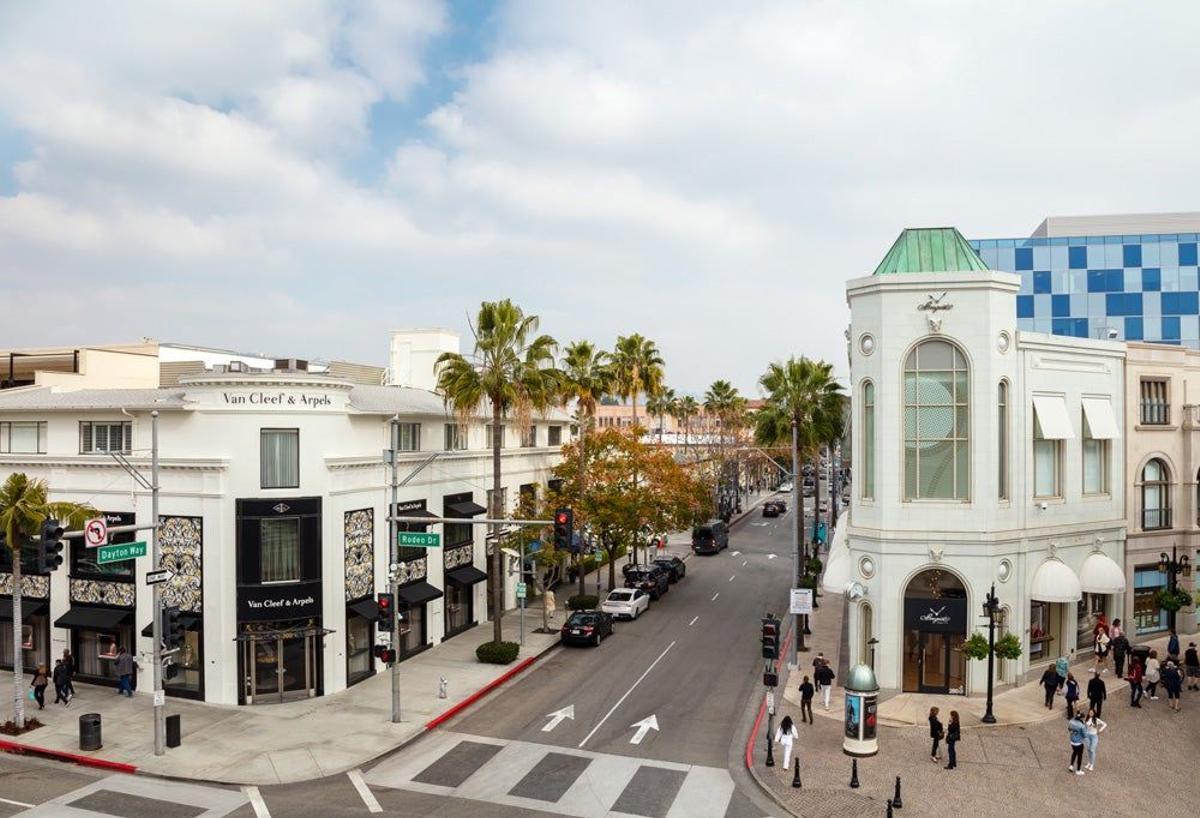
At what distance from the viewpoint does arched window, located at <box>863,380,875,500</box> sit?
30891 millimetres

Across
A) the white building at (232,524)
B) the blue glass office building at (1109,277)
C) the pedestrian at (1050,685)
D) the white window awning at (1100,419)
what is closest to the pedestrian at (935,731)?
the pedestrian at (1050,685)

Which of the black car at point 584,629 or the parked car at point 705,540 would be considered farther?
the parked car at point 705,540

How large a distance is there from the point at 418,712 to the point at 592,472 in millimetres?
20799

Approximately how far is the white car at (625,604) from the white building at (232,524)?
11470 millimetres

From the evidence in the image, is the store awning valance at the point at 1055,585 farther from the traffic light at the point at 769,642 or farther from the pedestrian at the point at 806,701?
the traffic light at the point at 769,642

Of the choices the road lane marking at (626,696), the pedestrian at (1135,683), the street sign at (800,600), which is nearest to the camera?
the road lane marking at (626,696)

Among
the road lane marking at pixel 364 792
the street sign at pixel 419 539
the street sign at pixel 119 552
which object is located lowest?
the road lane marking at pixel 364 792

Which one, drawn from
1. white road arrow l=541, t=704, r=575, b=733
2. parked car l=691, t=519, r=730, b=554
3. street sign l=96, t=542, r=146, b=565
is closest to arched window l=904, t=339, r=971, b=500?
white road arrow l=541, t=704, r=575, b=733

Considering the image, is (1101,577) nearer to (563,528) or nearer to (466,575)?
(563,528)

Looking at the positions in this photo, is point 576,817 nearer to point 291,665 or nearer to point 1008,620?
point 291,665

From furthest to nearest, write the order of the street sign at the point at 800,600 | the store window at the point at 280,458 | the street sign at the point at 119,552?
the street sign at the point at 800,600, the store window at the point at 280,458, the street sign at the point at 119,552

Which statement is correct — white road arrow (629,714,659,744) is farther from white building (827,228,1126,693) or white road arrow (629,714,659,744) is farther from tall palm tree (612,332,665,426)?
tall palm tree (612,332,665,426)

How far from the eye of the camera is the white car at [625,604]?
4319 centimetres

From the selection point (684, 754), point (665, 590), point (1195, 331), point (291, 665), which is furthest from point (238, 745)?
point (1195, 331)
